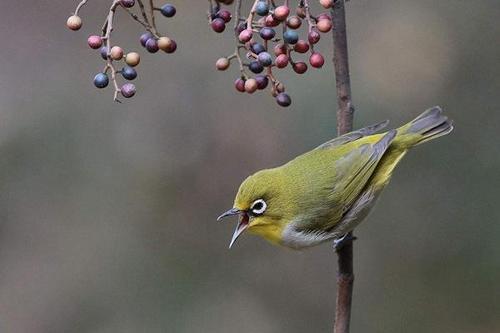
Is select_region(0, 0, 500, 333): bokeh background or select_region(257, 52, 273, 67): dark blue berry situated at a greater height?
select_region(257, 52, 273, 67): dark blue berry

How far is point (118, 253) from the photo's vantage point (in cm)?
715

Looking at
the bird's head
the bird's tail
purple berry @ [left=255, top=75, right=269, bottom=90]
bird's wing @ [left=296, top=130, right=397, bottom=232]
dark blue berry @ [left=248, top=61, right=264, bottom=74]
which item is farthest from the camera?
the bird's tail

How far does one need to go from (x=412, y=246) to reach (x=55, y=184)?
304 cm

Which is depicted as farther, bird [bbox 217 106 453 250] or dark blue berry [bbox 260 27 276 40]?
bird [bbox 217 106 453 250]

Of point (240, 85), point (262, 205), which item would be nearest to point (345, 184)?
point (262, 205)

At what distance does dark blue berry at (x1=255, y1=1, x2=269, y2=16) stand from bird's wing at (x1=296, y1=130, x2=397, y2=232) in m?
1.70

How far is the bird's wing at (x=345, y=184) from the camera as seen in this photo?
14.4ft

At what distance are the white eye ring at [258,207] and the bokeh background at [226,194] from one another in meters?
2.46

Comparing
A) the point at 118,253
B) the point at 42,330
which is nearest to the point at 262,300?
the point at 118,253

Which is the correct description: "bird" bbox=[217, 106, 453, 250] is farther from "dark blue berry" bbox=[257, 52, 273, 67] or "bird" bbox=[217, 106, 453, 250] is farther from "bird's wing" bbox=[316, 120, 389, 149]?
"dark blue berry" bbox=[257, 52, 273, 67]

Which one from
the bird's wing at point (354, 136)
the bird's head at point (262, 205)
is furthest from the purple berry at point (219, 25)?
the bird's wing at point (354, 136)

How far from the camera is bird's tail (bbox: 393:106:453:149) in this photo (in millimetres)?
4699

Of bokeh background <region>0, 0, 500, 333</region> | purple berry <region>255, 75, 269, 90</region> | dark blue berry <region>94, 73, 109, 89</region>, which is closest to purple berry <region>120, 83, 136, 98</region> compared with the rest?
dark blue berry <region>94, 73, 109, 89</region>

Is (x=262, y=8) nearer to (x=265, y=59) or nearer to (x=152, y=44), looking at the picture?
(x=265, y=59)
